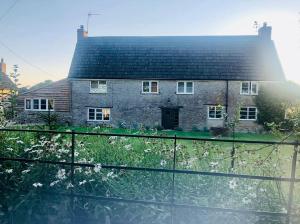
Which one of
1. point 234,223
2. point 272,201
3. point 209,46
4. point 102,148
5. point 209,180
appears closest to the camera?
point 234,223

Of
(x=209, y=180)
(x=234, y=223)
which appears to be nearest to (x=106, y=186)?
(x=209, y=180)

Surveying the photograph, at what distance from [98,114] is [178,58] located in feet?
31.6

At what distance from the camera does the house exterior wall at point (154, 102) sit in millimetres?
28156

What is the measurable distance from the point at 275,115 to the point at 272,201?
23.1 meters

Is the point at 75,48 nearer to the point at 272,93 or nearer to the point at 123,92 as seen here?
the point at 123,92

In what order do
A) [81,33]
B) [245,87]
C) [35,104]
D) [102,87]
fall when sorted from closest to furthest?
[245,87] → [102,87] → [35,104] → [81,33]

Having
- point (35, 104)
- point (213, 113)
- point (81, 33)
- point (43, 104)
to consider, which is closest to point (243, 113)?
point (213, 113)

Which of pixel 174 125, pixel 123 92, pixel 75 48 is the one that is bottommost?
pixel 174 125

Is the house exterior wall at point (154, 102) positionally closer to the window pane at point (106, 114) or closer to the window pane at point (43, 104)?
the window pane at point (106, 114)

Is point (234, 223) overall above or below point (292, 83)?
below

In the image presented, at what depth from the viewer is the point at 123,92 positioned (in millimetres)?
29344

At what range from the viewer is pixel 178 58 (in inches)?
1176

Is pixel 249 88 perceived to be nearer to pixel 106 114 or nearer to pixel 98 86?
pixel 106 114

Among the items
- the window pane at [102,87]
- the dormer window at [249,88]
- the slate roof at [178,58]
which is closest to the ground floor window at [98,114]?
the window pane at [102,87]
